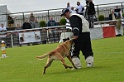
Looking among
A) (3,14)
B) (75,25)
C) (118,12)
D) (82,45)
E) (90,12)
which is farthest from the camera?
(3,14)

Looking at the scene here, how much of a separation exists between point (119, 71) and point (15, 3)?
28768 millimetres

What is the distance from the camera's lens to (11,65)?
1706 cm

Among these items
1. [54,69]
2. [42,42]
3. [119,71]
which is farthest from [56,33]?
[119,71]

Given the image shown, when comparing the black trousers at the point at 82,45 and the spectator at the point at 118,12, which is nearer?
the black trousers at the point at 82,45

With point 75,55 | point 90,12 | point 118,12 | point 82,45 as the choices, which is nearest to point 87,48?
point 82,45

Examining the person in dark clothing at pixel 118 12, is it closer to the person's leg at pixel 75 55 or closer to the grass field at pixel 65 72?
the grass field at pixel 65 72

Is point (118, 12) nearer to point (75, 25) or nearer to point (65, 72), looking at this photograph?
point (75, 25)

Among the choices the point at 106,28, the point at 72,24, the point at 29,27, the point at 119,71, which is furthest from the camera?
the point at 29,27

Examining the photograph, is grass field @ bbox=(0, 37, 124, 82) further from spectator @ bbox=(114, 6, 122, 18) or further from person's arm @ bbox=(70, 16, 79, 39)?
spectator @ bbox=(114, 6, 122, 18)

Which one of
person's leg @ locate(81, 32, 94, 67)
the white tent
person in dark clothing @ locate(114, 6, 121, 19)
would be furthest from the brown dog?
the white tent

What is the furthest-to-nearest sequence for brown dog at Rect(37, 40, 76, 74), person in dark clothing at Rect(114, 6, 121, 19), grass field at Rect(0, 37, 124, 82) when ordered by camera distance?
person in dark clothing at Rect(114, 6, 121, 19) < brown dog at Rect(37, 40, 76, 74) < grass field at Rect(0, 37, 124, 82)

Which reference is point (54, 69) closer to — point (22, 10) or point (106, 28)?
point (106, 28)

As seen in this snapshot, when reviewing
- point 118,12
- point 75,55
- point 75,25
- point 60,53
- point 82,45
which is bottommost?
point 75,55

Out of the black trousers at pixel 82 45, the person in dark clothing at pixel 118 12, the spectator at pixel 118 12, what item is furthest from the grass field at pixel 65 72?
the spectator at pixel 118 12
